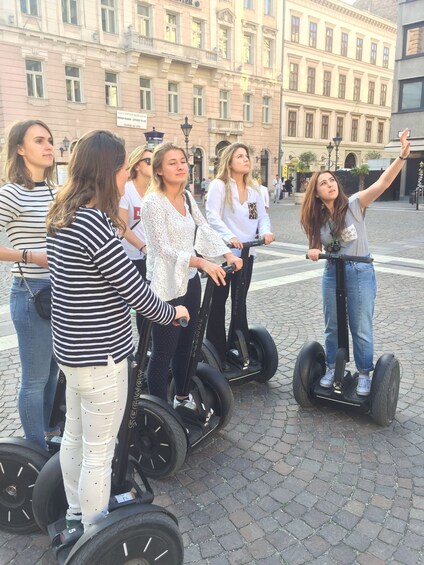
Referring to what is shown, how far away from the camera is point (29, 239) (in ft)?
7.96

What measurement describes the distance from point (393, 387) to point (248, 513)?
4.73ft

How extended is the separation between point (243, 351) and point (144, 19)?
3164cm

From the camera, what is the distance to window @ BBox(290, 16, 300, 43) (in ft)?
130

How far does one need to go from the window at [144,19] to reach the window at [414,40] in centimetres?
1649

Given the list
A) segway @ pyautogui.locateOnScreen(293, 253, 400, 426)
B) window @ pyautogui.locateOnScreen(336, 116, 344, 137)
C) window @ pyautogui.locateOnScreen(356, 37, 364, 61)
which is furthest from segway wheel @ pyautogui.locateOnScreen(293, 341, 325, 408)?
window @ pyautogui.locateOnScreen(356, 37, 364, 61)

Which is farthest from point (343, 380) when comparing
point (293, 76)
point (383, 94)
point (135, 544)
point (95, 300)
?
point (383, 94)

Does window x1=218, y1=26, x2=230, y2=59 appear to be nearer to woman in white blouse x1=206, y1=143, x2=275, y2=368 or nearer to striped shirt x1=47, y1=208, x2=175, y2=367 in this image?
woman in white blouse x1=206, y1=143, x2=275, y2=368

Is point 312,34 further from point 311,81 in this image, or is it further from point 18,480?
point 18,480

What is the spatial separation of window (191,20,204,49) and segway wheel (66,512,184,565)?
115 feet

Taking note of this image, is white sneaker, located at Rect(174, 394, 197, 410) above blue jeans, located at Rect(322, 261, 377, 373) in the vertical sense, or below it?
below

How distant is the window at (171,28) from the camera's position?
1212 inches

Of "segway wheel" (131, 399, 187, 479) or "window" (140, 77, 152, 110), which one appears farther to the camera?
"window" (140, 77, 152, 110)

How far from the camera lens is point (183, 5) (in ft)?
101

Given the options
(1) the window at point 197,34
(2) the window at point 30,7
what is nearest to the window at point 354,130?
(1) the window at point 197,34
